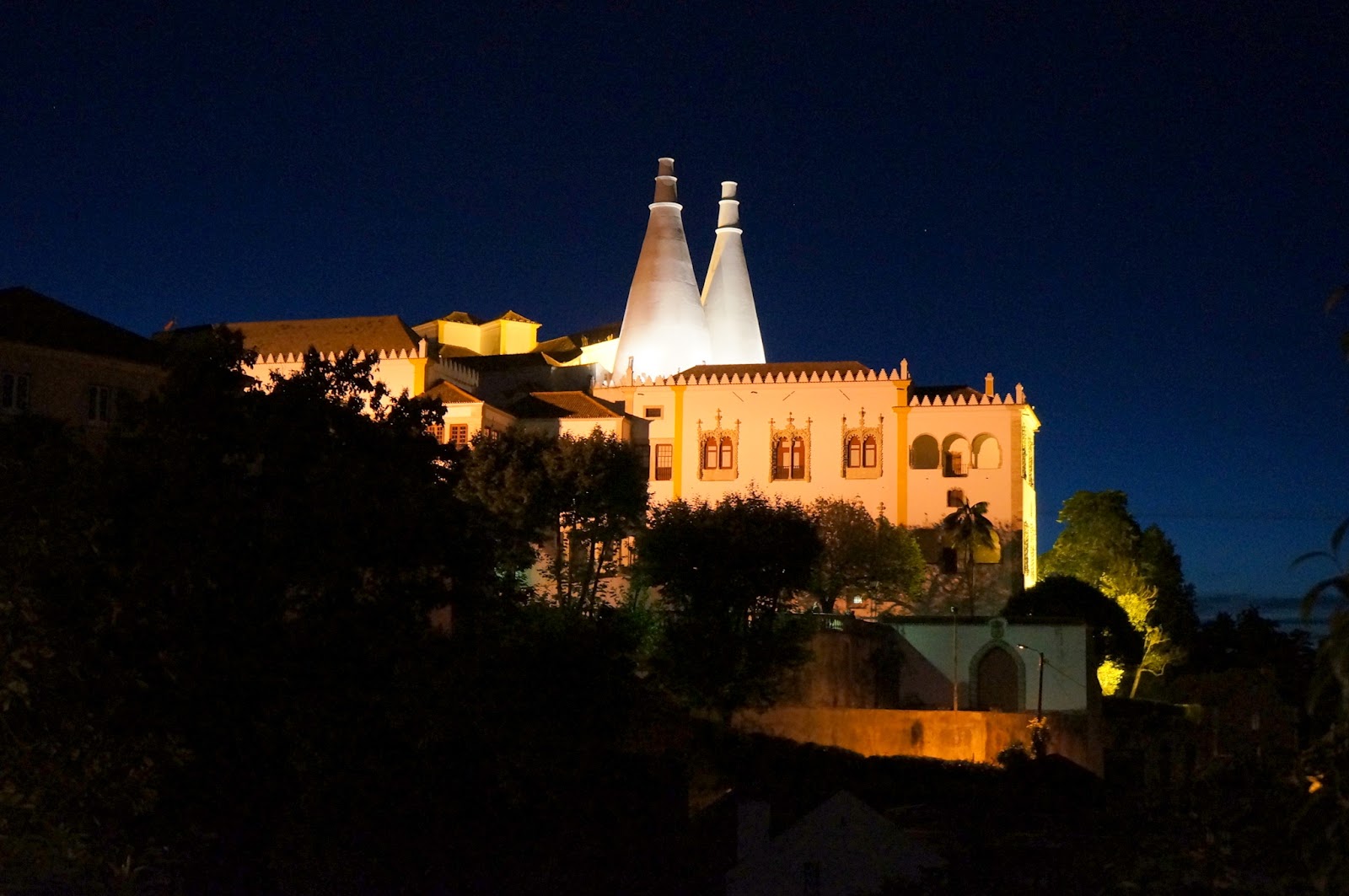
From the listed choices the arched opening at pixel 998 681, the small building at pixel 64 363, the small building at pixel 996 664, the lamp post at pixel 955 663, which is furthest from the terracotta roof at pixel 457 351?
the arched opening at pixel 998 681

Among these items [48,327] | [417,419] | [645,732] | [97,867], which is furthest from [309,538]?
[48,327]

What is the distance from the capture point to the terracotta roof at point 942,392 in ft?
178

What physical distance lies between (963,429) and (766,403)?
22.4 ft

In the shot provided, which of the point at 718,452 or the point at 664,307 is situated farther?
the point at 664,307

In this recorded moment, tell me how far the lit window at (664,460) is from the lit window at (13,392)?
77.2ft

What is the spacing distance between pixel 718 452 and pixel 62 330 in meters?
23.6

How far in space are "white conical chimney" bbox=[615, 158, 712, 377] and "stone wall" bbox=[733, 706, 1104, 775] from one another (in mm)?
22602

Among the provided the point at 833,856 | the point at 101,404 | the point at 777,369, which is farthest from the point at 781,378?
the point at 833,856

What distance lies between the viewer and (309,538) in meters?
19.1

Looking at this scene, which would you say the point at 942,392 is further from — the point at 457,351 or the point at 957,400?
the point at 457,351

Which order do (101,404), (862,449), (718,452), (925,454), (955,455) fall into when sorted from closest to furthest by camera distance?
(101,404) → (862,449) → (925,454) → (955,455) → (718,452)

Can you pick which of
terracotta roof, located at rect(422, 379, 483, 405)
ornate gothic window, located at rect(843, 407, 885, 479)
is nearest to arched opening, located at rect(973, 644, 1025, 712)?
ornate gothic window, located at rect(843, 407, 885, 479)

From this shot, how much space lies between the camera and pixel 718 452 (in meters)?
54.8

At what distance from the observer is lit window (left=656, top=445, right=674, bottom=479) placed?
54844 millimetres
